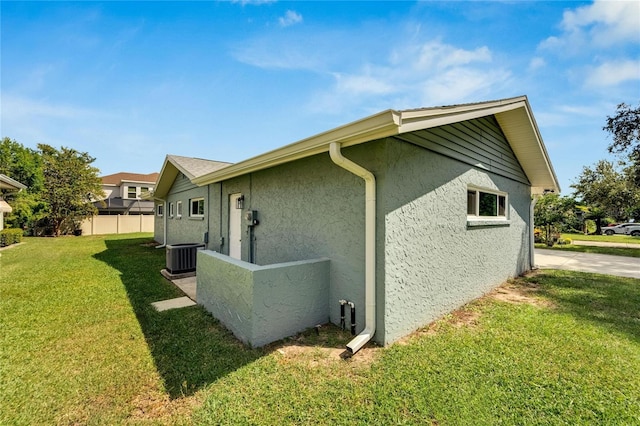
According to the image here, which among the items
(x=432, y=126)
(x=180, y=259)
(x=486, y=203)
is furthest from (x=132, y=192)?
(x=432, y=126)

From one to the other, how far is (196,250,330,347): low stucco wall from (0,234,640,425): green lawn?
0.19 metres

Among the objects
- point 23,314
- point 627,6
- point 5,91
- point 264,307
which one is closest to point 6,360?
point 23,314

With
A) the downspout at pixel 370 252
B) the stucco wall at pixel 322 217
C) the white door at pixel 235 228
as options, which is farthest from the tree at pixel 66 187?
the downspout at pixel 370 252

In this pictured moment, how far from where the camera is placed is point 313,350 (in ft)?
11.3

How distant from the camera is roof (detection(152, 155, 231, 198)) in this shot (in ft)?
30.5

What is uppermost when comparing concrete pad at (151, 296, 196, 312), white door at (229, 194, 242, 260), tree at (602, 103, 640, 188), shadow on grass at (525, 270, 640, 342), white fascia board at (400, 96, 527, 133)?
tree at (602, 103, 640, 188)

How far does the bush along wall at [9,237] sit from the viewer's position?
1397cm

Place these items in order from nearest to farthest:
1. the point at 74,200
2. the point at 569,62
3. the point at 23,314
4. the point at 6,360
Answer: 1. the point at 6,360
2. the point at 23,314
3. the point at 569,62
4. the point at 74,200

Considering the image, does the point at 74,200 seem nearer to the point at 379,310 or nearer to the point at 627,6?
the point at 379,310

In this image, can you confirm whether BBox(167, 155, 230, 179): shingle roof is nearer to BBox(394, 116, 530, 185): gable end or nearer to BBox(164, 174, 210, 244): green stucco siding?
BBox(164, 174, 210, 244): green stucco siding

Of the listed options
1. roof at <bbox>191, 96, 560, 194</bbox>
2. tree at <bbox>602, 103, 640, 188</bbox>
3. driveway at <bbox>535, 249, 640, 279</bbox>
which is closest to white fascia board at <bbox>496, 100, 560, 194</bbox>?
roof at <bbox>191, 96, 560, 194</bbox>

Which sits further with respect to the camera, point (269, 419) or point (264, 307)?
point (264, 307)

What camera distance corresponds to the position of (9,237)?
14391 mm

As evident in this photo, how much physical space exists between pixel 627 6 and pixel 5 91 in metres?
16.3
